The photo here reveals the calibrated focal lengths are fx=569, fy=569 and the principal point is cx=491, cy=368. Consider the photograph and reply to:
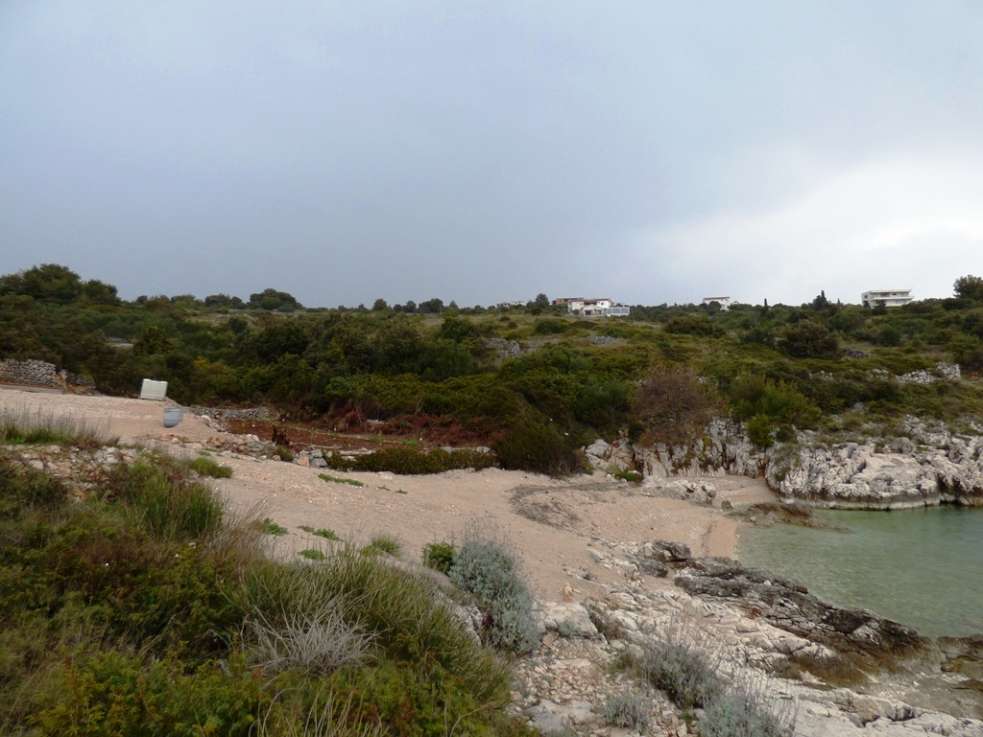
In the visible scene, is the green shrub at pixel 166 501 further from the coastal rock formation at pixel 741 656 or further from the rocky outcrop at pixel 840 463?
the rocky outcrop at pixel 840 463

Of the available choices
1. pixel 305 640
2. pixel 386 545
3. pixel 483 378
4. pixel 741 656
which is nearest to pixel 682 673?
pixel 741 656

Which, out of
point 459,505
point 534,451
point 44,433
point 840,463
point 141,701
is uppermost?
point 44,433

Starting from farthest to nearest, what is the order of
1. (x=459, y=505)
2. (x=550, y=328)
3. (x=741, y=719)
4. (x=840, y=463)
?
1. (x=550, y=328)
2. (x=840, y=463)
3. (x=459, y=505)
4. (x=741, y=719)

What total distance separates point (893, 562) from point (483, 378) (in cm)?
1627

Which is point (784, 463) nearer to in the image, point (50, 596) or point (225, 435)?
point (225, 435)

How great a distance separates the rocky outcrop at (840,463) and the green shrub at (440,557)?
1510cm

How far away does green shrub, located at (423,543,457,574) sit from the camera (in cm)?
732

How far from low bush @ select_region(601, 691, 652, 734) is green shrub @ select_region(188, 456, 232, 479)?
25.1 feet

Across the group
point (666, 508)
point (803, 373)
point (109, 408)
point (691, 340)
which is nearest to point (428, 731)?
point (666, 508)

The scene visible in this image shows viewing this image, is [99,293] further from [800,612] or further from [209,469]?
[800,612]

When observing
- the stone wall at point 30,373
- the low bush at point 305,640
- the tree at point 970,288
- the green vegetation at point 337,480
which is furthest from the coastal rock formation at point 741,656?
the tree at point 970,288

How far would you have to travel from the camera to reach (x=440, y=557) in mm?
7496

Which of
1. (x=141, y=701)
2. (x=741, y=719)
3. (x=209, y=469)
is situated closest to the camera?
(x=141, y=701)

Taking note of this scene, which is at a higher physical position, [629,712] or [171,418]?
[171,418]
